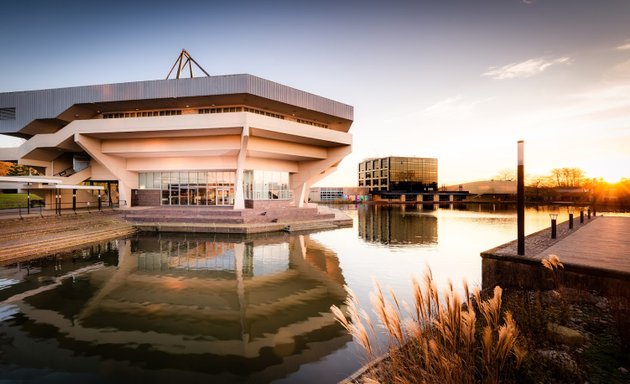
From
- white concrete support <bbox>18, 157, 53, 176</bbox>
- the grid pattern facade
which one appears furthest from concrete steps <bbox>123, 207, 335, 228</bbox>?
the grid pattern facade

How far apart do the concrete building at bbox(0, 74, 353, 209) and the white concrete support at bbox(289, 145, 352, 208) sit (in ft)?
0.47

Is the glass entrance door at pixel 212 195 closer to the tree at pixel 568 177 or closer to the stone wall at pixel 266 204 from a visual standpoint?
the stone wall at pixel 266 204

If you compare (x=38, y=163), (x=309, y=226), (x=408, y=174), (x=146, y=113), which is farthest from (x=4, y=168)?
(x=408, y=174)

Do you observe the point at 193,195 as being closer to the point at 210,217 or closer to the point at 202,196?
the point at 202,196

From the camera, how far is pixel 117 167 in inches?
1207

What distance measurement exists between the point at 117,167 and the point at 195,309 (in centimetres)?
2971

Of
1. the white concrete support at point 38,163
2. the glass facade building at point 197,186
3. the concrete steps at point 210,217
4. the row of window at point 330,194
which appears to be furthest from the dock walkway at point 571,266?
the row of window at point 330,194

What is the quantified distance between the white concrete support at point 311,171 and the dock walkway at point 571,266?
934 inches

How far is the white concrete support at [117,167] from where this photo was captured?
28211 millimetres

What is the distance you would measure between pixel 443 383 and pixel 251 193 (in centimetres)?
2985

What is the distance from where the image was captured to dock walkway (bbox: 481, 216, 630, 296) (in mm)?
6867

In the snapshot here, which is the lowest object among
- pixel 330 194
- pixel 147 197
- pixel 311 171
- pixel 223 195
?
pixel 330 194

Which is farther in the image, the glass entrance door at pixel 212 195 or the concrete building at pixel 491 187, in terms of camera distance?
the concrete building at pixel 491 187

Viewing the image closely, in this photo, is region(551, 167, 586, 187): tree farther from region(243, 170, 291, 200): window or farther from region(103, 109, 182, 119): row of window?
region(103, 109, 182, 119): row of window
